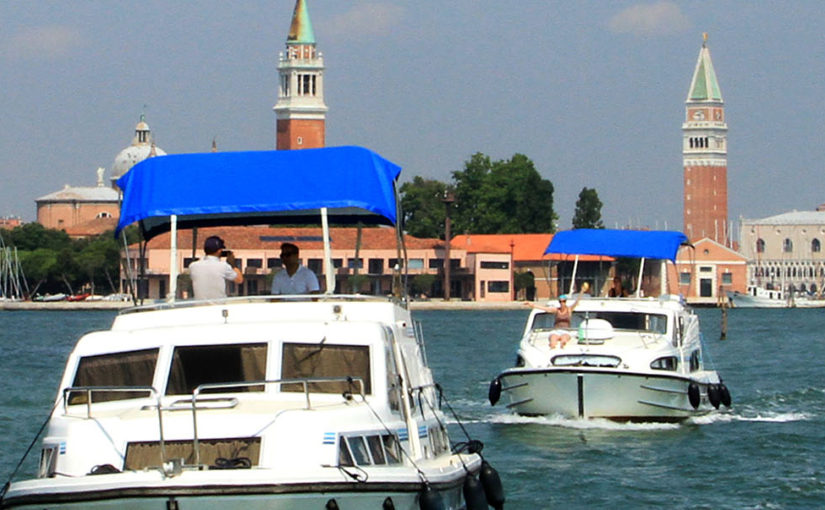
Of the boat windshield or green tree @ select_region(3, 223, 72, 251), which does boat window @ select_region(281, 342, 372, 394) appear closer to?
the boat windshield

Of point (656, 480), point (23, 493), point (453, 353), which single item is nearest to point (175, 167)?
point (23, 493)

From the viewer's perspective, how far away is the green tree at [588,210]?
5453 inches

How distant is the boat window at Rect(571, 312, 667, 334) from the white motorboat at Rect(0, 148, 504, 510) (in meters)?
10.4

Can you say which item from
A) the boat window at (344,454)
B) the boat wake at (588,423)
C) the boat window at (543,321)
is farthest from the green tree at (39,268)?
the boat window at (344,454)

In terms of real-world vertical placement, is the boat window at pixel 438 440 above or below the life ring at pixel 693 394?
above

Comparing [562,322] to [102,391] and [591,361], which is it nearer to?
[591,361]

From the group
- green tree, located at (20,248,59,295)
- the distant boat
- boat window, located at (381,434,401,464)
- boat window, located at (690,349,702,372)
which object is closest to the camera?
→ boat window, located at (381,434,401,464)

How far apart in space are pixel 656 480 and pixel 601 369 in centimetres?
410

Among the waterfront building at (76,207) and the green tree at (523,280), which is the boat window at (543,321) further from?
the waterfront building at (76,207)

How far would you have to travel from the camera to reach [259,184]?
1320cm

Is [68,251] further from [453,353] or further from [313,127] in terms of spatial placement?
[453,353]

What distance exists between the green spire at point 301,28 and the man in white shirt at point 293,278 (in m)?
155

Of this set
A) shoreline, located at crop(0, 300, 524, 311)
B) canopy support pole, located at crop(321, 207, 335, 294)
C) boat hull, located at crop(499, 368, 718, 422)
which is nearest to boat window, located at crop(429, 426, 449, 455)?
canopy support pole, located at crop(321, 207, 335, 294)

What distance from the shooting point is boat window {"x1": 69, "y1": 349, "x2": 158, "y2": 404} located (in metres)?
11.5
